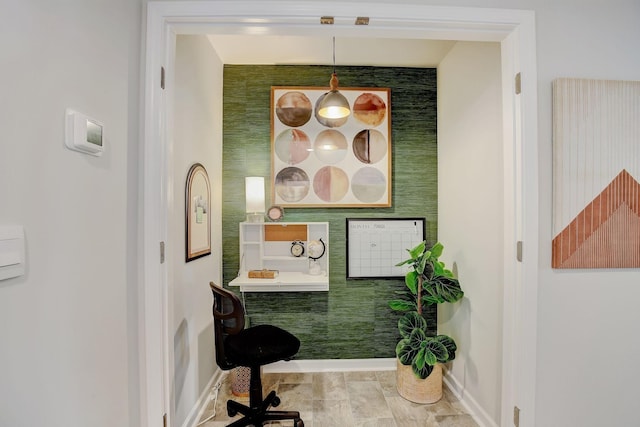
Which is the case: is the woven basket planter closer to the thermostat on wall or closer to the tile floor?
the tile floor

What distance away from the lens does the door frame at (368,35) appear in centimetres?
126

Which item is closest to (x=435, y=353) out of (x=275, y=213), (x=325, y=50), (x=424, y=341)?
(x=424, y=341)

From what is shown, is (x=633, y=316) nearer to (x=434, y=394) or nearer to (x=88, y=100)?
(x=434, y=394)

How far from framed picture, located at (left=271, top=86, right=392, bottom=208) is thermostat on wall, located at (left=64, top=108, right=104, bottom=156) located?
63.8 inches

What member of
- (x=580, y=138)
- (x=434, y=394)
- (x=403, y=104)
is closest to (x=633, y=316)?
(x=580, y=138)

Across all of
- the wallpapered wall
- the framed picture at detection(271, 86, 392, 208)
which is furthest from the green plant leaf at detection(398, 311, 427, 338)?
the framed picture at detection(271, 86, 392, 208)

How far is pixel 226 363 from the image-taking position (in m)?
1.81

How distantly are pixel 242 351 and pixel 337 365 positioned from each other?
45.1 inches

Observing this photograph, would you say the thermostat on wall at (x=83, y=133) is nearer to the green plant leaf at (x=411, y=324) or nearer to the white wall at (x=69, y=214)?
the white wall at (x=69, y=214)

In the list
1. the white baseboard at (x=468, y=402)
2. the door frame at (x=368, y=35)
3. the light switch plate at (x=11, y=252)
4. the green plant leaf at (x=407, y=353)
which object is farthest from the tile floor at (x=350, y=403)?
the light switch plate at (x=11, y=252)

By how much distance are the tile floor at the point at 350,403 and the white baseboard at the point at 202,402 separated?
0.13 feet

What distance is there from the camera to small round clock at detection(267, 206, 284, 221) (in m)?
2.52

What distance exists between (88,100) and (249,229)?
169cm

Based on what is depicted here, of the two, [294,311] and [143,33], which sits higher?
[143,33]
